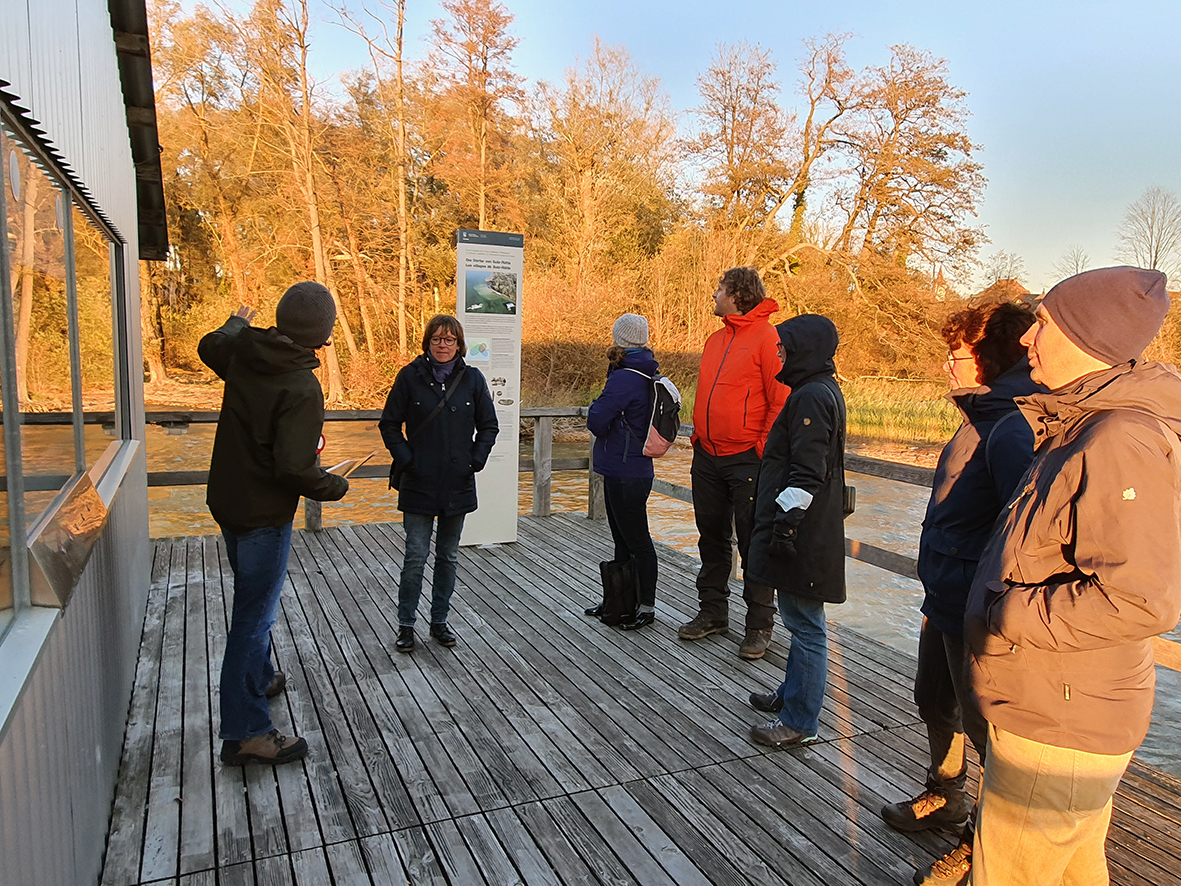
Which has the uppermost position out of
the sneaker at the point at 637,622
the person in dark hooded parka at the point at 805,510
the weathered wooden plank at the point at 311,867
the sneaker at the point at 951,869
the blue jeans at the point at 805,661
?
the person in dark hooded parka at the point at 805,510

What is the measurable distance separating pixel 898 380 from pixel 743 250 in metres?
6.38

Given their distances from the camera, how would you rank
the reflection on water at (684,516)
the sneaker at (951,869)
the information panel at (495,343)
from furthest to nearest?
the information panel at (495,343) → the reflection on water at (684,516) → the sneaker at (951,869)

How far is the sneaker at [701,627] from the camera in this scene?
157 inches

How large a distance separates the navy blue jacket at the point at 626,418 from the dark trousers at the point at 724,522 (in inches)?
12.1

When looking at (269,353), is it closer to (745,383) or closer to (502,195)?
(745,383)

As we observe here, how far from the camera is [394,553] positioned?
5500 mm

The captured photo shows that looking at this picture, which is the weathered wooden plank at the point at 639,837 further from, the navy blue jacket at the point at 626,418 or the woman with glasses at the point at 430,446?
the navy blue jacket at the point at 626,418

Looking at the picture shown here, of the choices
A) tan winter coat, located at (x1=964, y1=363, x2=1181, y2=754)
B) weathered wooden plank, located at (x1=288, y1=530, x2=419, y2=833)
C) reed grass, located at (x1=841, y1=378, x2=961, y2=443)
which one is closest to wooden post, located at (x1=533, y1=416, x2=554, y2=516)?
weathered wooden plank, located at (x1=288, y1=530, x2=419, y2=833)

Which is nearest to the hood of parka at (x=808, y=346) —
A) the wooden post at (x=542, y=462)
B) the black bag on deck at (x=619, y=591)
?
the black bag on deck at (x=619, y=591)

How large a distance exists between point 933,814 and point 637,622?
1949mm

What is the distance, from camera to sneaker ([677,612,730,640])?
3.99 meters

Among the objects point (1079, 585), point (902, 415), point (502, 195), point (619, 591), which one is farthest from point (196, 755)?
point (502, 195)

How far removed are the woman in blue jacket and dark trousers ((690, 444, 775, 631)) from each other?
0.96ft

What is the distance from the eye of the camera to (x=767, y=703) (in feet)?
10.6
